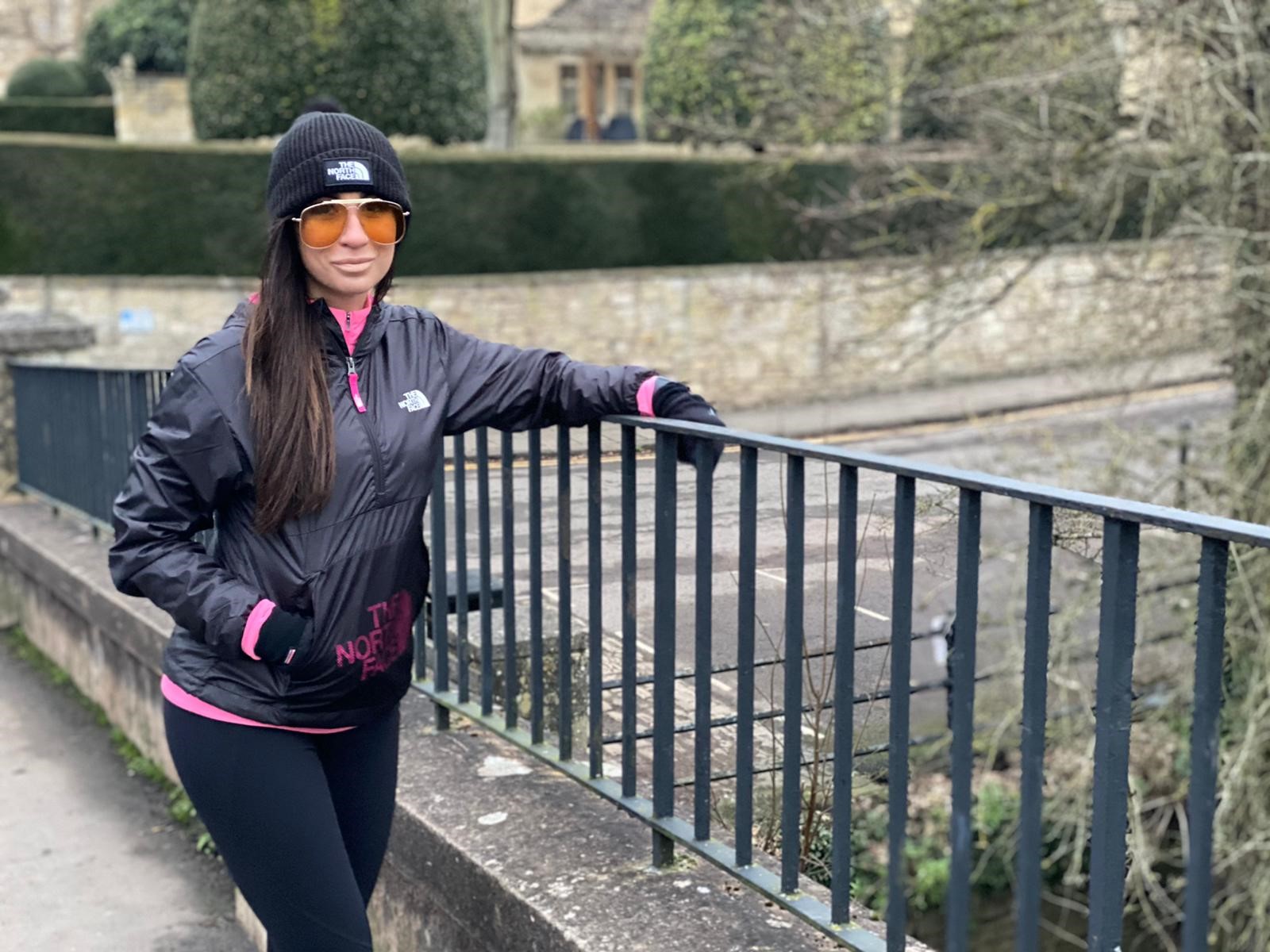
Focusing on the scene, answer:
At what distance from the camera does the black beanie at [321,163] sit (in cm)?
225

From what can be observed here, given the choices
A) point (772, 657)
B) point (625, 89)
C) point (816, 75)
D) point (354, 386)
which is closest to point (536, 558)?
point (772, 657)

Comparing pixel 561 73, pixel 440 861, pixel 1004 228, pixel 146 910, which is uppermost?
pixel 561 73

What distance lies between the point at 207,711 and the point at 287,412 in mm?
453

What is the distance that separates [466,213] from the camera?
16000 mm

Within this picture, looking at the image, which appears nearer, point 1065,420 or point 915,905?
point 915,905

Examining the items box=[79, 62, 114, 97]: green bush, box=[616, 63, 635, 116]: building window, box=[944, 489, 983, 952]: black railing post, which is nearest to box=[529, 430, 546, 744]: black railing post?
box=[944, 489, 983, 952]: black railing post

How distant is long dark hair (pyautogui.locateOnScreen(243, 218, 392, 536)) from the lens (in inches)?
84.4

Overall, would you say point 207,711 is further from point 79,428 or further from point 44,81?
point 44,81

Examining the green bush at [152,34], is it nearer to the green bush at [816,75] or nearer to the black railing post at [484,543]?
the green bush at [816,75]

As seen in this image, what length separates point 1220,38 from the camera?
7219mm

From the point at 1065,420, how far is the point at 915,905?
27.2ft

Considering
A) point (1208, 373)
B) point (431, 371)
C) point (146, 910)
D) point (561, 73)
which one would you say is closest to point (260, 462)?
point (431, 371)

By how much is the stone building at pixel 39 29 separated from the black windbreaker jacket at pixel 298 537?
1400 inches

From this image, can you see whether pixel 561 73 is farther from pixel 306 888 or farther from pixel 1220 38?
pixel 306 888
